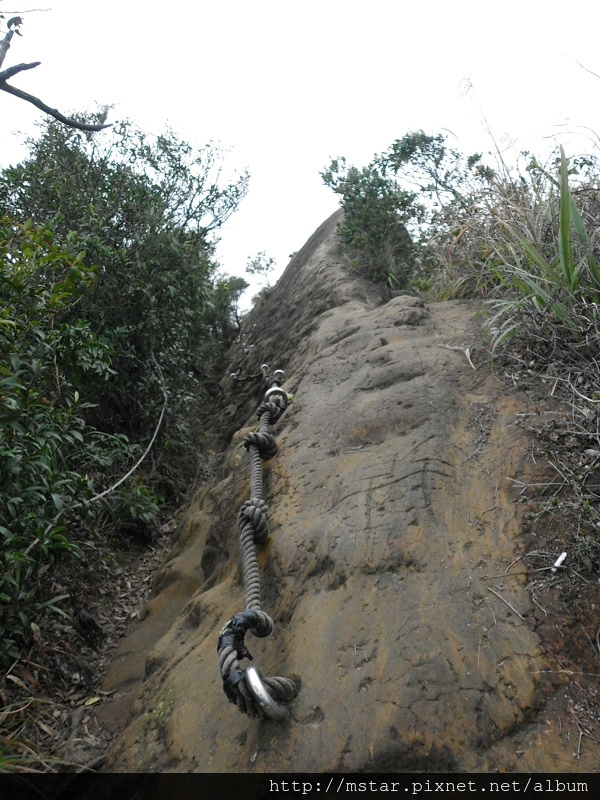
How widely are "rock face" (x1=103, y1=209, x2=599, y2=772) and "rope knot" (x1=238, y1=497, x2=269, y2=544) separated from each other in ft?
0.16

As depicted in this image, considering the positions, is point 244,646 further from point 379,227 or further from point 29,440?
point 379,227

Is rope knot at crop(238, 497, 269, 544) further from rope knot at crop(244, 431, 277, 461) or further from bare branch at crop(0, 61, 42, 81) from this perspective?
bare branch at crop(0, 61, 42, 81)

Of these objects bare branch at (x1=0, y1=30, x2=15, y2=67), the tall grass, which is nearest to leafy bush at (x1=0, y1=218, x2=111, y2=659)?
bare branch at (x1=0, y1=30, x2=15, y2=67)

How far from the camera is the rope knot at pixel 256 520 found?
253 cm

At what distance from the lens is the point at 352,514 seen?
7.80 feet

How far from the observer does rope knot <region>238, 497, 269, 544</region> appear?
253 cm

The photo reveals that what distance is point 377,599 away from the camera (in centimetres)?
200

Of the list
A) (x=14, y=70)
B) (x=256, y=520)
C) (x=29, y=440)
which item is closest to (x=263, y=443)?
(x=256, y=520)

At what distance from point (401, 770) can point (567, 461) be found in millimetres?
1188

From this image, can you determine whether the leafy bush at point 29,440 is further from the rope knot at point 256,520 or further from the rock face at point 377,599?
the rope knot at point 256,520

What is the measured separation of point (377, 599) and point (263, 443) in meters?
1.33
